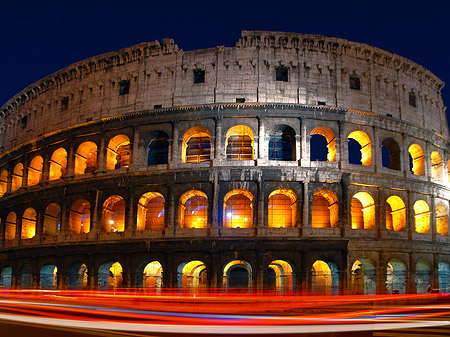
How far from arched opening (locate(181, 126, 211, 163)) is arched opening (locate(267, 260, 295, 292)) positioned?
7.53 metres

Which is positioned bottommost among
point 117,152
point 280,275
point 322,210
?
point 280,275

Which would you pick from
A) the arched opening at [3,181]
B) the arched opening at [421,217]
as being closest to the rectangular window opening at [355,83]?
the arched opening at [421,217]

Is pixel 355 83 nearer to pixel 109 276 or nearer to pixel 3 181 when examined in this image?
pixel 109 276

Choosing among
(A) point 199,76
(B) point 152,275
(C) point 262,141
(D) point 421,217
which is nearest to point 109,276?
(B) point 152,275

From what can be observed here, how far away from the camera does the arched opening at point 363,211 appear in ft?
Answer: 83.1

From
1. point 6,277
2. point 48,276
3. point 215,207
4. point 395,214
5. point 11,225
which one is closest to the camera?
point 215,207

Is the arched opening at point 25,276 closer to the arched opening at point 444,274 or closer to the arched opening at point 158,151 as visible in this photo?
the arched opening at point 158,151

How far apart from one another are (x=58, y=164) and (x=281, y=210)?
15914 millimetres

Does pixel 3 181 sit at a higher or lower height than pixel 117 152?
lower

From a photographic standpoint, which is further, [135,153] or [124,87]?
[124,87]

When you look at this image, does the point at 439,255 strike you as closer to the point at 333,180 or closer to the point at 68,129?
the point at 333,180

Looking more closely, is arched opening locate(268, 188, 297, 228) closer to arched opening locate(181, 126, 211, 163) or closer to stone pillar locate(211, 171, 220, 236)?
stone pillar locate(211, 171, 220, 236)

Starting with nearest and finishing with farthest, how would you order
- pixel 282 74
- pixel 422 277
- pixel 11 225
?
1. pixel 422 277
2. pixel 282 74
3. pixel 11 225

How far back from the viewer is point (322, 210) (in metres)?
25.8
